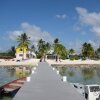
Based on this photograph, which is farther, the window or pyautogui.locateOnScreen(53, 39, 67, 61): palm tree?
pyautogui.locateOnScreen(53, 39, 67, 61): palm tree

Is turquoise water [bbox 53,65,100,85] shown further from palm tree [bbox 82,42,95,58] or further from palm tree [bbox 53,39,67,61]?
palm tree [bbox 82,42,95,58]

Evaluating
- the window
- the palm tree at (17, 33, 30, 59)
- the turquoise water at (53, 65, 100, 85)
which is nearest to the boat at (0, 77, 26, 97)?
the window

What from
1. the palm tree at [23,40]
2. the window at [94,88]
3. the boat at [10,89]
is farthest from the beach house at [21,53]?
the window at [94,88]

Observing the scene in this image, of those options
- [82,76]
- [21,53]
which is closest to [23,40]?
[21,53]

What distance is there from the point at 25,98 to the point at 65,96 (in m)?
2.86

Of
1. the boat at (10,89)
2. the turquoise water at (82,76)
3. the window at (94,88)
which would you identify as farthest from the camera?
the turquoise water at (82,76)

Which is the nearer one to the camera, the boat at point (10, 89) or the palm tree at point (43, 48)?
the boat at point (10, 89)

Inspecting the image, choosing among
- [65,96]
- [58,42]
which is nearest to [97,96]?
[65,96]

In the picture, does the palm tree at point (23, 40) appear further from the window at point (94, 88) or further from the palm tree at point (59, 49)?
the window at point (94, 88)

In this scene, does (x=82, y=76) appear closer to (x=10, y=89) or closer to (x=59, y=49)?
(x=10, y=89)

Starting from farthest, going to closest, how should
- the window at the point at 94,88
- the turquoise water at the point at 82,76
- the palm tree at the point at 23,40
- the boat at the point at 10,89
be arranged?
the palm tree at the point at 23,40, the turquoise water at the point at 82,76, the boat at the point at 10,89, the window at the point at 94,88

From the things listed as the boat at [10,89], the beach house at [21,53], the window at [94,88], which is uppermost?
the beach house at [21,53]

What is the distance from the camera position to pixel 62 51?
15500cm

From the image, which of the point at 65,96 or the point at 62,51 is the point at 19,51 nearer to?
the point at 62,51
